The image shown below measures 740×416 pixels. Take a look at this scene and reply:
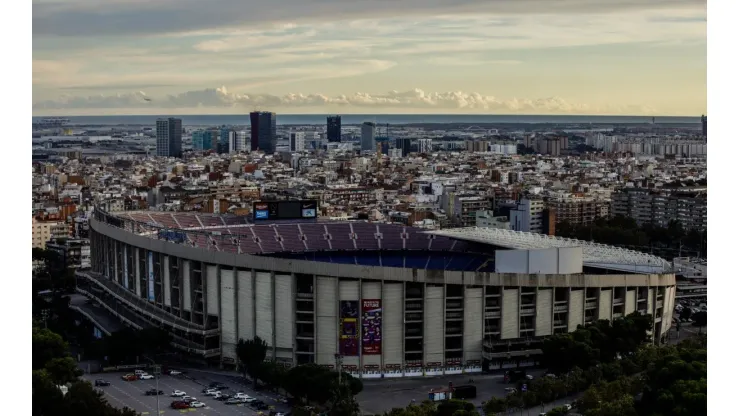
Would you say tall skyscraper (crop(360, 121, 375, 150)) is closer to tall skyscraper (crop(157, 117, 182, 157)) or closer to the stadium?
tall skyscraper (crop(157, 117, 182, 157))

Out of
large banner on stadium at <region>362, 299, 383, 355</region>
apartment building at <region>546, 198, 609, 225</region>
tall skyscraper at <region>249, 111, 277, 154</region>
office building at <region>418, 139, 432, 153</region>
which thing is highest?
tall skyscraper at <region>249, 111, 277, 154</region>

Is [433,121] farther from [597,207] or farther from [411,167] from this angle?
[597,207]

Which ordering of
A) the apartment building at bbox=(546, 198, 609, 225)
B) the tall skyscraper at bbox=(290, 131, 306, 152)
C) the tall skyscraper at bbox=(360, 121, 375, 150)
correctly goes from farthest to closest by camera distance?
the tall skyscraper at bbox=(290, 131, 306, 152)
the tall skyscraper at bbox=(360, 121, 375, 150)
the apartment building at bbox=(546, 198, 609, 225)

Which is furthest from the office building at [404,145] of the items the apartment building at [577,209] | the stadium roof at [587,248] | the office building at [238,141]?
the stadium roof at [587,248]

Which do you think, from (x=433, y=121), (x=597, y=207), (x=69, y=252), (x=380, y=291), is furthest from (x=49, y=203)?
(x=433, y=121)

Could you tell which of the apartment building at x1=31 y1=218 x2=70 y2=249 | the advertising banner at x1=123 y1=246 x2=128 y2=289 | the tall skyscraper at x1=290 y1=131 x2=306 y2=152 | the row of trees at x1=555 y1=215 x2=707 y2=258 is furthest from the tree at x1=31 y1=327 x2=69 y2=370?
the tall skyscraper at x1=290 y1=131 x2=306 y2=152

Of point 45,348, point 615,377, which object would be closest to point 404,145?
point 45,348

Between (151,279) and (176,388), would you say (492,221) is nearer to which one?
(151,279)
